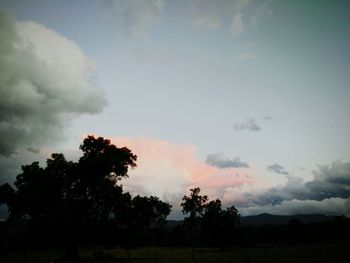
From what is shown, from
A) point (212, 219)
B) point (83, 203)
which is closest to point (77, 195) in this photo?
point (83, 203)

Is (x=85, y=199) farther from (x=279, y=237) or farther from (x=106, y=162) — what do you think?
(x=279, y=237)

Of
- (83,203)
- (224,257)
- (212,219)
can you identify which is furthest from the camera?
(212,219)

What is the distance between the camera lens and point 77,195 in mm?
44312

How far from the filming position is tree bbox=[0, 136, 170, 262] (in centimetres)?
4088

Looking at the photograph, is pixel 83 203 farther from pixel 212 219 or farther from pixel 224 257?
pixel 212 219

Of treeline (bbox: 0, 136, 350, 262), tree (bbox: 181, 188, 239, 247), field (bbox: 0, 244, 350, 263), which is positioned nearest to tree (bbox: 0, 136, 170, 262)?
treeline (bbox: 0, 136, 350, 262)

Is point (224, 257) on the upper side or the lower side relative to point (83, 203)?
lower

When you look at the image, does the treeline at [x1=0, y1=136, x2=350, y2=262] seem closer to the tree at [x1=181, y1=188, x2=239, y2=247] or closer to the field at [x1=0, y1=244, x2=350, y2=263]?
the field at [x1=0, y1=244, x2=350, y2=263]

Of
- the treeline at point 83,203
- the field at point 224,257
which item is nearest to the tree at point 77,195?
the treeline at point 83,203

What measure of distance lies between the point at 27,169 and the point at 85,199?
30.2 feet

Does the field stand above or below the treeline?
below

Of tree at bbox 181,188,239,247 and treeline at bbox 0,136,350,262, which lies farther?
tree at bbox 181,188,239,247

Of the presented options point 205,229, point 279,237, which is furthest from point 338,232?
point 205,229

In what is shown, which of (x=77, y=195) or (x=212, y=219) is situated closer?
→ (x=77, y=195)
